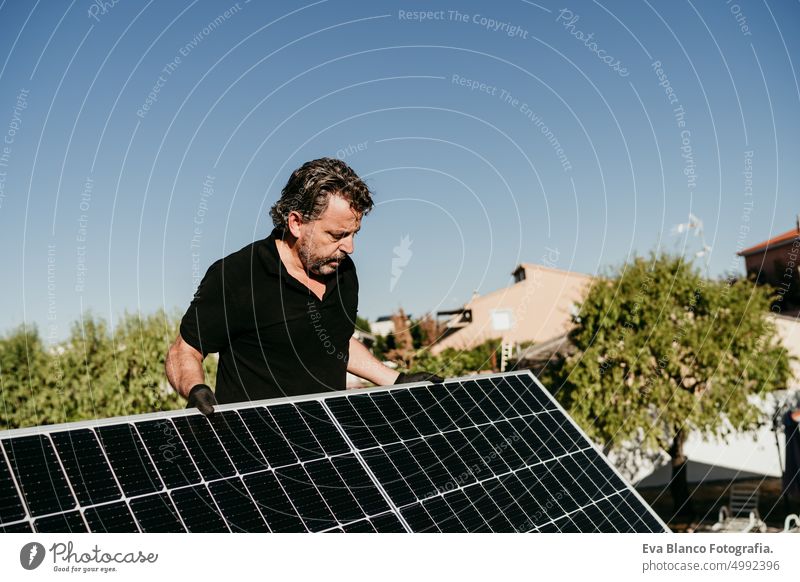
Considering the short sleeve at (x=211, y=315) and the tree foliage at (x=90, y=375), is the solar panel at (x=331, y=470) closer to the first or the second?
the short sleeve at (x=211, y=315)

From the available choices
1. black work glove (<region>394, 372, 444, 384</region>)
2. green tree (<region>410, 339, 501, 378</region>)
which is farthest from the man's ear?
green tree (<region>410, 339, 501, 378</region>)

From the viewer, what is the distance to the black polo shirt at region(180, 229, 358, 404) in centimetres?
387

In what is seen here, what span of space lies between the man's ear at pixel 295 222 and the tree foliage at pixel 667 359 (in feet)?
45.4

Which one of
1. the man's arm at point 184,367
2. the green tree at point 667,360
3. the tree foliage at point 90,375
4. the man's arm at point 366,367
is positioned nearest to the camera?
the man's arm at point 184,367

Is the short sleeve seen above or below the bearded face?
below

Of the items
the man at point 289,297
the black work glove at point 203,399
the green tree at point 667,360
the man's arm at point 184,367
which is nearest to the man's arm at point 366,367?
Result: the man at point 289,297

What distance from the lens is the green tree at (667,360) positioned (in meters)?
16.9

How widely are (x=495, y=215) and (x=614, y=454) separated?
18.4 m

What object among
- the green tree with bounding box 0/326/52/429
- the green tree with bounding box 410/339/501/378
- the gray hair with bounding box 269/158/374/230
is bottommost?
the green tree with bounding box 0/326/52/429

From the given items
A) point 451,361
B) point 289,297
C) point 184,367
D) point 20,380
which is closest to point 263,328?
point 289,297

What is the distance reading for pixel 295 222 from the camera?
4008 mm

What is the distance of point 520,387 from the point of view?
434 centimetres

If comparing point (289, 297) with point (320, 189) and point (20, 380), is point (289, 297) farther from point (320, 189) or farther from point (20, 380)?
point (20, 380)
